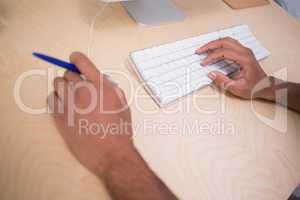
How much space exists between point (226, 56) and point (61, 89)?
425 mm

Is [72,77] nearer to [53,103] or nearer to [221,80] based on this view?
[53,103]

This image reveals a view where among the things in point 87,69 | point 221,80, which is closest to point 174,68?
point 221,80

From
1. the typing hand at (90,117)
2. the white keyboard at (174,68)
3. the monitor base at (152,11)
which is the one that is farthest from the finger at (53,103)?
the monitor base at (152,11)

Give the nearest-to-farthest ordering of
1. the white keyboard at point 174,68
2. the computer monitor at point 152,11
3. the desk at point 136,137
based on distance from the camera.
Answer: the desk at point 136,137 < the white keyboard at point 174,68 < the computer monitor at point 152,11

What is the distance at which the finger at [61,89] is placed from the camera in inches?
18.5

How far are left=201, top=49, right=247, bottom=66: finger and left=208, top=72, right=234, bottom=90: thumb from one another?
0.04m

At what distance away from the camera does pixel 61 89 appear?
472 mm

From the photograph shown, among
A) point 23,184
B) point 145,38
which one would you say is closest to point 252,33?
point 145,38

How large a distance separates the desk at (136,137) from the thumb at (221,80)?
0.03 m

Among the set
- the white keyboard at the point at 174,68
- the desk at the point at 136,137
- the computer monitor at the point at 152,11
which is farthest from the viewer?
the computer monitor at the point at 152,11

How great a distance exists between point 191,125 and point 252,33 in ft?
1.62

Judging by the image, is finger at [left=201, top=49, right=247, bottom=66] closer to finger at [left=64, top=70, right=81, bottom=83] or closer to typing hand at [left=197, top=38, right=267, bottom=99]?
typing hand at [left=197, top=38, right=267, bottom=99]

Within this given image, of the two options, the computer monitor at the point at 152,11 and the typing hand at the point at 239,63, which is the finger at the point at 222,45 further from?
the computer monitor at the point at 152,11

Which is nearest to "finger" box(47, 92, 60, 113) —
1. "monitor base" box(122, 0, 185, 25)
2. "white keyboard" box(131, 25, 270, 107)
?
"white keyboard" box(131, 25, 270, 107)
